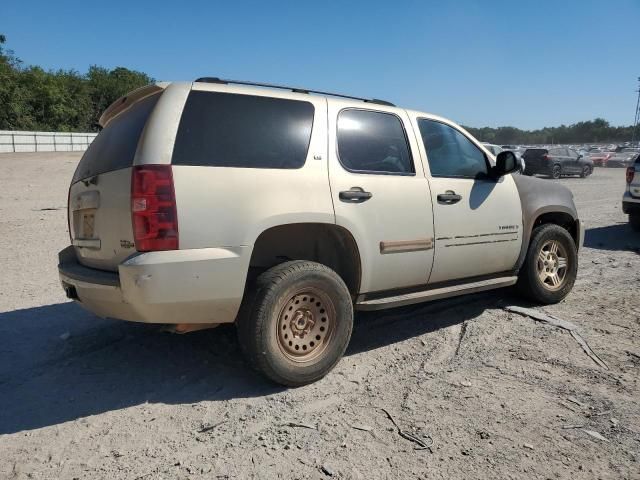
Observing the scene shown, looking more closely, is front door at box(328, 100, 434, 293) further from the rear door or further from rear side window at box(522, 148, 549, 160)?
rear side window at box(522, 148, 549, 160)

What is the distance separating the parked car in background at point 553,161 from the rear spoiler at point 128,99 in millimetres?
26573

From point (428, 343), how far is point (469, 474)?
1789 mm

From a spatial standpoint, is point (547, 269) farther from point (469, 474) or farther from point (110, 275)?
point (110, 275)

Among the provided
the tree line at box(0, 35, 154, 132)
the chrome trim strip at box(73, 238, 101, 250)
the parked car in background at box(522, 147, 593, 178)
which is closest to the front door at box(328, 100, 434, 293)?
the chrome trim strip at box(73, 238, 101, 250)

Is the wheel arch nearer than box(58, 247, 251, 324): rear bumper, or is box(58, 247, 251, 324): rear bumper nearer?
box(58, 247, 251, 324): rear bumper

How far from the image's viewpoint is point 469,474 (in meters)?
2.58

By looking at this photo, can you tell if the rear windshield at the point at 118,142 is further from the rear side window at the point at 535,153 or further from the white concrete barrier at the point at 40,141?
the white concrete barrier at the point at 40,141

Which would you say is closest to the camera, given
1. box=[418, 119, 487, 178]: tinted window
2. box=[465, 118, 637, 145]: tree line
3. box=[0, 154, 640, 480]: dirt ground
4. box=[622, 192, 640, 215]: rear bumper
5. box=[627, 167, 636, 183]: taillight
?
box=[0, 154, 640, 480]: dirt ground

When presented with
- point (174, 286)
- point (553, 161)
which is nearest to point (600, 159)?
point (553, 161)

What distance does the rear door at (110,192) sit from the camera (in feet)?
10.4

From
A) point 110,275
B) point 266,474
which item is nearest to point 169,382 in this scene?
point 110,275

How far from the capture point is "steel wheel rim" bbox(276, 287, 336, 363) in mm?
3482

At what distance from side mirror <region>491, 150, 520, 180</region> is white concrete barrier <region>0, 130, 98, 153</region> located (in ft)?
100

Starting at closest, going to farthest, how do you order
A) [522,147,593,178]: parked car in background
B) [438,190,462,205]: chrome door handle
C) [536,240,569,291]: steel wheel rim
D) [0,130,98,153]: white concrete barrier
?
[438,190,462,205]: chrome door handle, [536,240,569,291]: steel wheel rim, [522,147,593,178]: parked car in background, [0,130,98,153]: white concrete barrier
